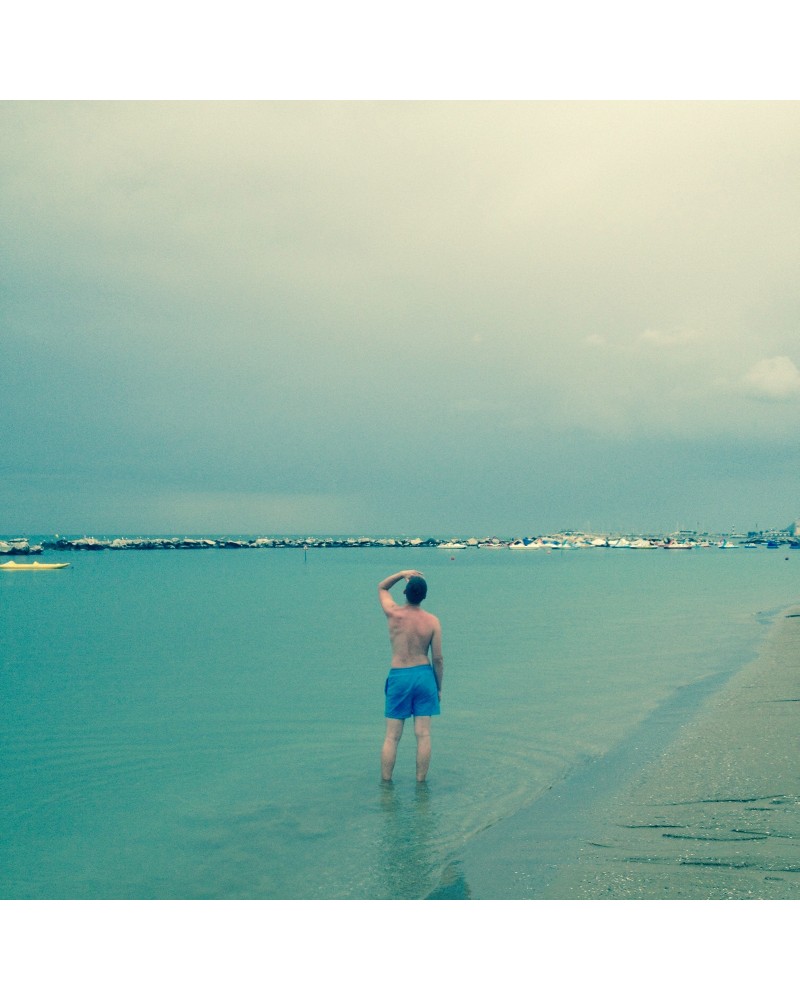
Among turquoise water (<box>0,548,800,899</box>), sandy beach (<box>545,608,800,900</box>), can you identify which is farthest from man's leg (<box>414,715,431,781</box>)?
sandy beach (<box>545,608,800,900</box>)

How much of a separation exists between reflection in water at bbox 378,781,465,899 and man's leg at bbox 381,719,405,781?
16 cm

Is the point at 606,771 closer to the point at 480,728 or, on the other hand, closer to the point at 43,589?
the point at 480,728

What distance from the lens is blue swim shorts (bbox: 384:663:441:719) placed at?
7.43m

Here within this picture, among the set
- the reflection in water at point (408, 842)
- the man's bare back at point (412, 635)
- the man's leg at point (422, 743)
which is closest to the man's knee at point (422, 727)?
the man's leg at point (422, 743)

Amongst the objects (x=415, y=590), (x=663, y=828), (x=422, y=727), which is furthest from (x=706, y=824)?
(x=415, y=590)

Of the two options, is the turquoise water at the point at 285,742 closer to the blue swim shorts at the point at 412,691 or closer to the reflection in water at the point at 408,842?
the reflection in water at the point at 408,842

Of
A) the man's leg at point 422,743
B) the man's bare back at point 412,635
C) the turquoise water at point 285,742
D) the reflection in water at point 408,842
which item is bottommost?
the turquoise water at point 285,742

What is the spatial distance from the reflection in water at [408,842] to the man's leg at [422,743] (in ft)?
0.60

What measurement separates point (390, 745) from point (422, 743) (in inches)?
14.4

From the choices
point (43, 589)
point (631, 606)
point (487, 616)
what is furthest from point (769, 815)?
point (43, 589)

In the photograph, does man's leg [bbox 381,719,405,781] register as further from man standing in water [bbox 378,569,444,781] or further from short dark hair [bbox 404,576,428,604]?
short dark hair [bbox 404,576,428,604]

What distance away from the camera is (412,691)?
7.44m

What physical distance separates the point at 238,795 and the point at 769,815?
532 centimetres

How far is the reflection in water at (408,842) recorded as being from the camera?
19.0 ft
